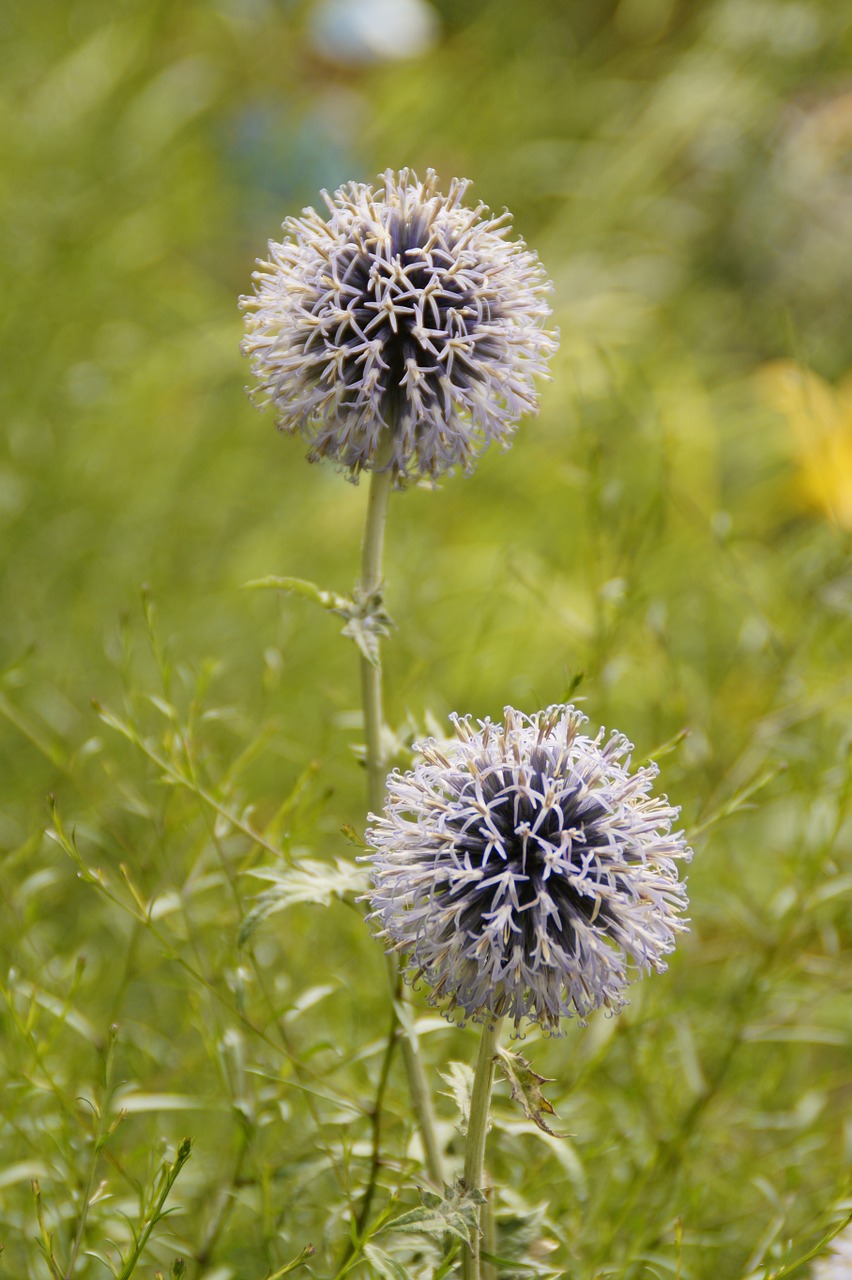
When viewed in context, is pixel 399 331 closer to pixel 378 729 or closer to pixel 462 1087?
pixel 378 729

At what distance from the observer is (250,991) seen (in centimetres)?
70

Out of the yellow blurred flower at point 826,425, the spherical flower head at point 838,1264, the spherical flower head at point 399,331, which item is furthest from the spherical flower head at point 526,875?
the yellow blurred flower at point 826,425

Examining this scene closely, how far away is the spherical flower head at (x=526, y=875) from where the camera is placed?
46 cm

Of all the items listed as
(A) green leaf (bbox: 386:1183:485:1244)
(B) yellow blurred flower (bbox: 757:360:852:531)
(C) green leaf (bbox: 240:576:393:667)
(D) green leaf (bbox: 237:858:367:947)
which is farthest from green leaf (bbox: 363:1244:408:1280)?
(B) yellow blurred flower (bbox: 757:360:852:531)

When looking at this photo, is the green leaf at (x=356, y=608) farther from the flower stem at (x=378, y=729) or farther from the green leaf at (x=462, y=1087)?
the green leaf at (x=462, y=1087)

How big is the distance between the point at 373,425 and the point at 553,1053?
502mm

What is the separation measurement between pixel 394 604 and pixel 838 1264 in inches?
22.8

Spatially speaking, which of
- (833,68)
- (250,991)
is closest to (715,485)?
(833,68)

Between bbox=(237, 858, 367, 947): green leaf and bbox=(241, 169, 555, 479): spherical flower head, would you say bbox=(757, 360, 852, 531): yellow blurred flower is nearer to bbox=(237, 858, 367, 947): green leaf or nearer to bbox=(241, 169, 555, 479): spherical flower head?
bbox=(241, 169, 555, 479): spherical flower head

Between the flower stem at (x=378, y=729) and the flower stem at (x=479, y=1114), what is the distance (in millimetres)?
71

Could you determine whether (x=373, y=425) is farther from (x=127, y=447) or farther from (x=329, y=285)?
(x=127, y=447)

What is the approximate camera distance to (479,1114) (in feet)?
1.57

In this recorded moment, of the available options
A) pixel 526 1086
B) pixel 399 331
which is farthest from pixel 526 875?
pixel 399 331

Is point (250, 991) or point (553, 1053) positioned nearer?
point (250, 991)
